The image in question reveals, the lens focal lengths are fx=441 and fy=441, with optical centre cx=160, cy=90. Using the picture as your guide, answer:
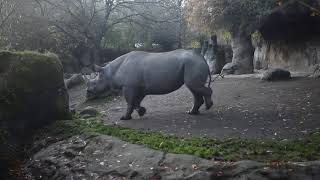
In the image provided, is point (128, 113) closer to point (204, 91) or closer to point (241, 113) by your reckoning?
point (204, 91)

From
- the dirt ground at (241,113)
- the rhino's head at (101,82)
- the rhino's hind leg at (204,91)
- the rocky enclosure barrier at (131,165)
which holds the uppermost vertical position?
the rhino's head at (101,82)

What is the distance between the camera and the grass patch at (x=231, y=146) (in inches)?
235

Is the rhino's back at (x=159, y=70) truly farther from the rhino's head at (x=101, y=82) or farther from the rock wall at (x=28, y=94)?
the rock wall at (x=28, y=94)

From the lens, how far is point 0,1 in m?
17.5

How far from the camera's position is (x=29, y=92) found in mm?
9102

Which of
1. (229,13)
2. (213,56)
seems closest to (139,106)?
(229,13)

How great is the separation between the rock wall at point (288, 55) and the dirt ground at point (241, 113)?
4258 mm

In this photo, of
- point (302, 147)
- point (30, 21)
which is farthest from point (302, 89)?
point (30, 21)

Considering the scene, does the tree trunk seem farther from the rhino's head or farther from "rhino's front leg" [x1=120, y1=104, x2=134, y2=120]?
"rhino's front leg" [x1=120, y1=104, x2=134, y2=120]

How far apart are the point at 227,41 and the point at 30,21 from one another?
12698mm

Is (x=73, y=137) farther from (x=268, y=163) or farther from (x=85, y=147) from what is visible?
(x=268, y=163)

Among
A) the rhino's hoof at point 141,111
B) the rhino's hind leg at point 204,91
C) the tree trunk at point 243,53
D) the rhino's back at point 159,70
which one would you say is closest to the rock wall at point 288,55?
the tree trunk at point 243,53

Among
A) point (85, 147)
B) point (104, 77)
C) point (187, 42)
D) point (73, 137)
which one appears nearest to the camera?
point (85, 147)

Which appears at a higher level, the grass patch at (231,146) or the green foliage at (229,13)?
the green foliage at (229,13)
